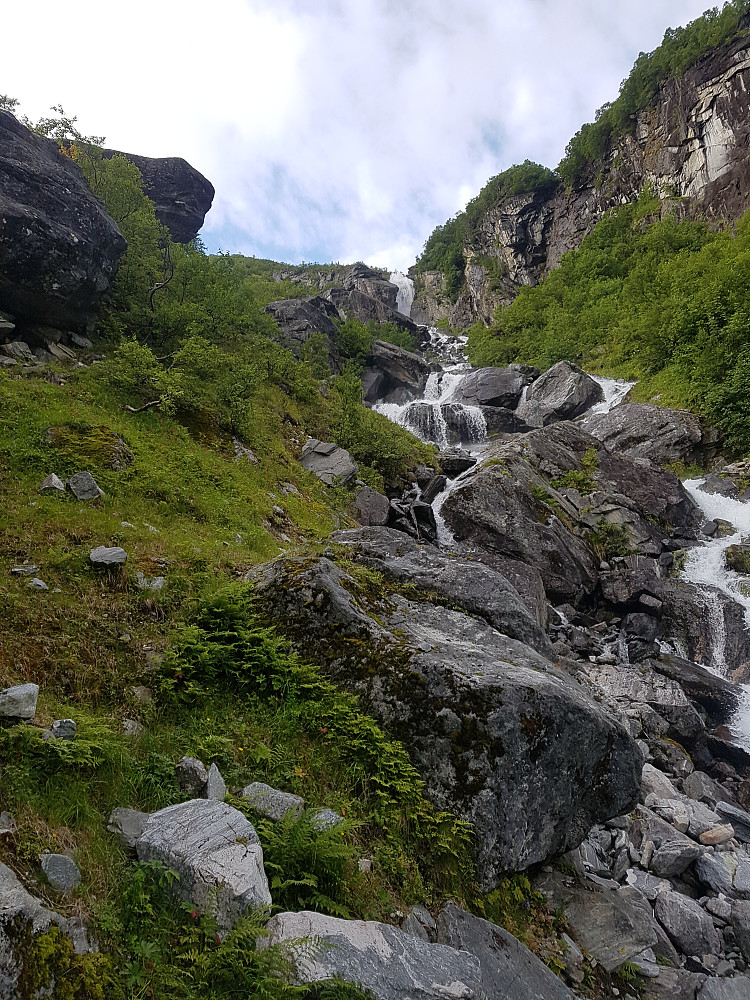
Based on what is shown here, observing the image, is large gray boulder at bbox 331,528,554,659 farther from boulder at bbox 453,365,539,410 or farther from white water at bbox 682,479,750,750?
boulder at bbox 453,365,539,410

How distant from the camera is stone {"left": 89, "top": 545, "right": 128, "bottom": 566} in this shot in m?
6.19

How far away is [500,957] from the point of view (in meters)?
3.76

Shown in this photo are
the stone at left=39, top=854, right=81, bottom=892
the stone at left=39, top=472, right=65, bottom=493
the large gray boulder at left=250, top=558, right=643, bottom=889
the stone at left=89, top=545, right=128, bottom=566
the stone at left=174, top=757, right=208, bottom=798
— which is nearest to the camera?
the stone at left=39, top=854, right=81, bottom=892

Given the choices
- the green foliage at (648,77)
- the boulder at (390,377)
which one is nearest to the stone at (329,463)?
the boulder at (390,377)

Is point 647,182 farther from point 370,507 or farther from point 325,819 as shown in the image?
point 325,819

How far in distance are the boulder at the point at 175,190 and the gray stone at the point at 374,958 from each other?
46362 millimetres

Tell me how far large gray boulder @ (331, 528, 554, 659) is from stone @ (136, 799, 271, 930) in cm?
445

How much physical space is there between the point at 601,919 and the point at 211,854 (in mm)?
4286

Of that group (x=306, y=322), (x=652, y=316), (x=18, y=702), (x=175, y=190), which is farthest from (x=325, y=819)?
(x=175, y=190)

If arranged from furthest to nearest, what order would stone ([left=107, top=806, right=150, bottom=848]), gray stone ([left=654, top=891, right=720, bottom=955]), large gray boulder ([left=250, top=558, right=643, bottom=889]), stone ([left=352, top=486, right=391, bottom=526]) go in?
stone ([left=352, top=486, right=391, bottom=526]) < gray stone ([left=654, top=891, right=720, bottom=955]) < large gray boulder ([left=250, top=558, right=643, bottom=889]) < stone ([left=107, top=806, right=150, bottom=848])

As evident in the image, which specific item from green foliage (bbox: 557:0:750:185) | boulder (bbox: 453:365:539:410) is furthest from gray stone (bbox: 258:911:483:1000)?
green foliage (bbox: 557:0:750:185)

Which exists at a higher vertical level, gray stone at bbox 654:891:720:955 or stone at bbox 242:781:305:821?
stone at bbox 242:781:305:821

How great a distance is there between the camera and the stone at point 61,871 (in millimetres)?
2635

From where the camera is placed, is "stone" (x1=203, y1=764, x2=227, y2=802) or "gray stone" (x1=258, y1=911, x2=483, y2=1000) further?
"stone" (x1=203, y1=764, x2=227, y2=802)
